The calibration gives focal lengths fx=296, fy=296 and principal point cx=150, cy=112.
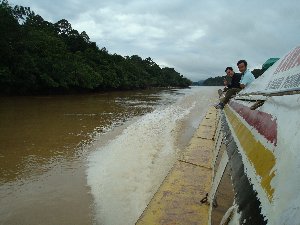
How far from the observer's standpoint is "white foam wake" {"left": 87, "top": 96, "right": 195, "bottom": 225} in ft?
13.8

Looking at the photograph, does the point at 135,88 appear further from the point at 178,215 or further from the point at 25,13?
the point at 178,215

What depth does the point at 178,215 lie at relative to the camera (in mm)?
2963

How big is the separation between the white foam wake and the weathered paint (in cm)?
73

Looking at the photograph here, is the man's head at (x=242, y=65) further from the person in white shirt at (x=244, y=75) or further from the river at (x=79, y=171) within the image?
the river at (x=79, y=171)

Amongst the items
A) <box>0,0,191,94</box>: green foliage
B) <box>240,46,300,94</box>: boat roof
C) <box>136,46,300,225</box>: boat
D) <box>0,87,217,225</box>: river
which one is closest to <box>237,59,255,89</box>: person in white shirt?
<box>0,87,217,225</box>: river

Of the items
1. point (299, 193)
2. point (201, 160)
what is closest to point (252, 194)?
point (299, 193)

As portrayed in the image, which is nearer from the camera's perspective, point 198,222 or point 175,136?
point 198,222

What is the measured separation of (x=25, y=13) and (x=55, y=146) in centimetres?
2244

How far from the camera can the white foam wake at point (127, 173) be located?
421cm

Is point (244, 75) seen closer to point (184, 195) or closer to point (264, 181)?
point (184, 195)

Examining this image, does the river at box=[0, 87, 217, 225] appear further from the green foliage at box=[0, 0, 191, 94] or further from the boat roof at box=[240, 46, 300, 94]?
the green foliage at box=[0, 0, 191, 94]

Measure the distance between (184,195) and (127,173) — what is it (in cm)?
238

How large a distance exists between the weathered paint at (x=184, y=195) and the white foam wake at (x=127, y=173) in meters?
0.73

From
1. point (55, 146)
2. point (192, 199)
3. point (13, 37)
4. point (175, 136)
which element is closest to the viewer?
point (192, 199)
